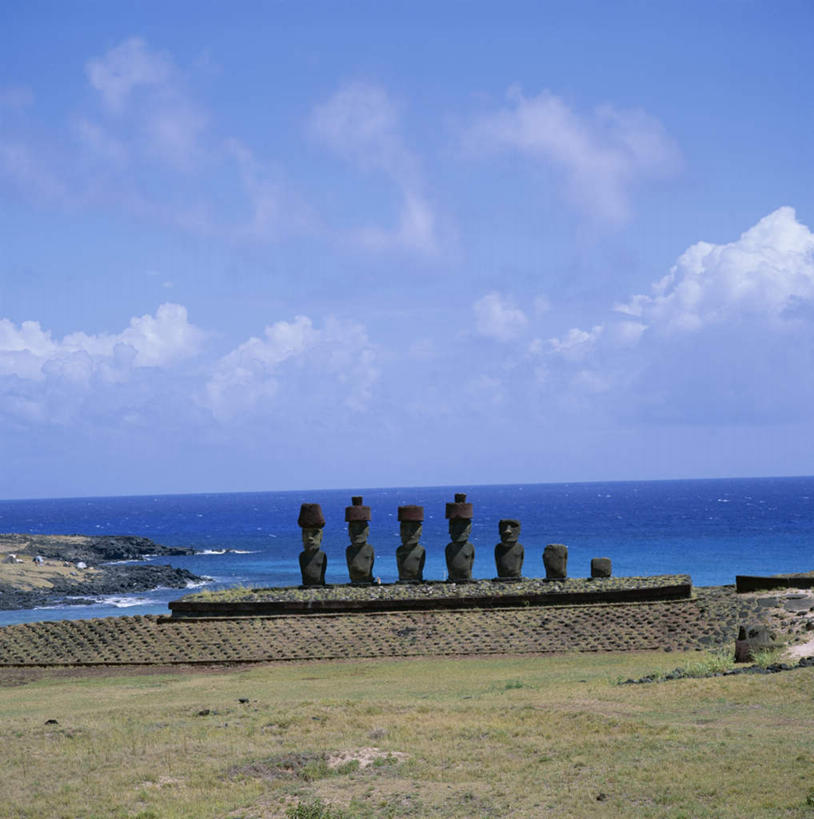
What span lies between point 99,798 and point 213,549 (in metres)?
108

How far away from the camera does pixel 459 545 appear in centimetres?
3572

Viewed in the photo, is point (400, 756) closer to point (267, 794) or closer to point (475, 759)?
point (475, 759)

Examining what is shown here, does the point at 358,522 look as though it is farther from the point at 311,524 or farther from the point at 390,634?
the point at 390,634

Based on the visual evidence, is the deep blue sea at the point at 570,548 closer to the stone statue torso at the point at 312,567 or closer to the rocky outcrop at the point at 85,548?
the rocky outcrop at the point at 85,548

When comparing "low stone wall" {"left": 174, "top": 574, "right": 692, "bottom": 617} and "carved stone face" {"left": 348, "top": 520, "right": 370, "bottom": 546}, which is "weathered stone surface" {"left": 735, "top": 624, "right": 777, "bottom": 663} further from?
"carved stone face" {"left": 348, "top": 520, "right": 370, "bottom": 546}

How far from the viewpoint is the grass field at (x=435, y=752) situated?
14.5 m

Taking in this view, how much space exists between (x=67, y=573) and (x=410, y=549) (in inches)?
2098

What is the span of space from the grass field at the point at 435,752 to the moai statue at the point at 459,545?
1123cm

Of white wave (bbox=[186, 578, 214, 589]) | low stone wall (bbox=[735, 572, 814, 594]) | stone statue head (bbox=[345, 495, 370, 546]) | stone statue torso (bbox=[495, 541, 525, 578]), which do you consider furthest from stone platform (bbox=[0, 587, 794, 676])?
white wave (bbox=[186, 578, 214, 589])

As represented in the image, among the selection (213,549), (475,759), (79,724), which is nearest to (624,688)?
(475,759)

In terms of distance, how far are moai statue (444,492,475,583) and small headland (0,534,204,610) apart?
39.7 m

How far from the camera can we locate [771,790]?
14.1 meters

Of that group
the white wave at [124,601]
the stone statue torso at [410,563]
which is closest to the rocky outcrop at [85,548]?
the white wave at [124,601]

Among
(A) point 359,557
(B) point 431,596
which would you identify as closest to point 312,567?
(A) point 359,557
